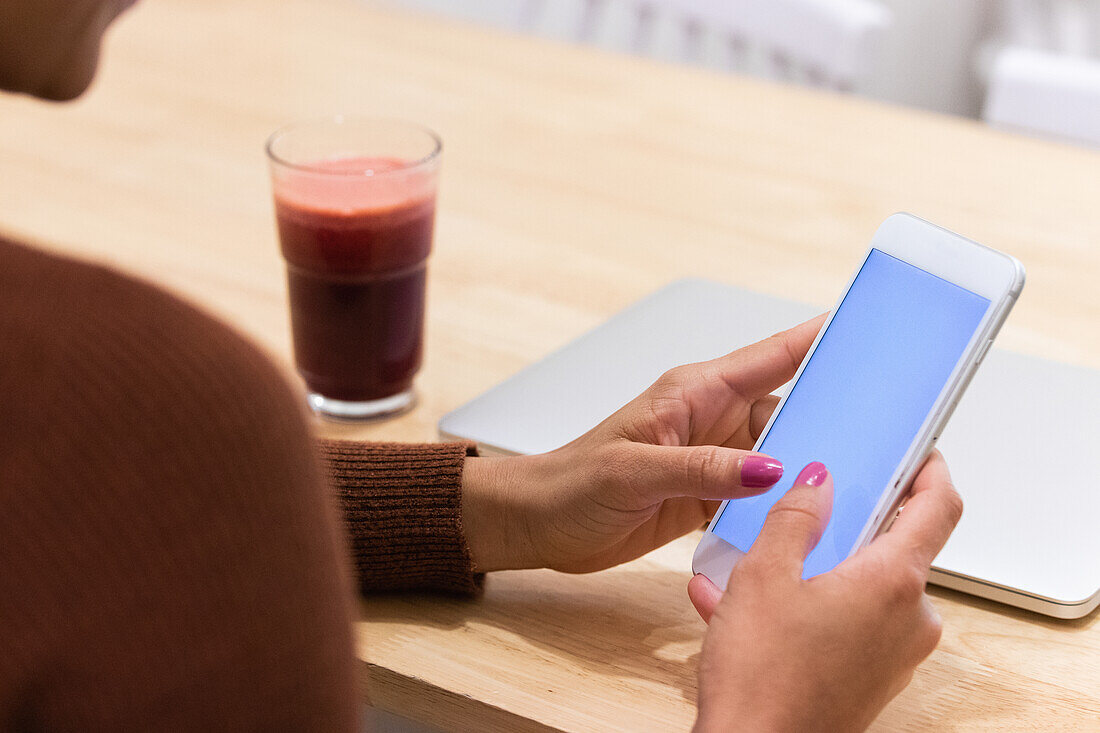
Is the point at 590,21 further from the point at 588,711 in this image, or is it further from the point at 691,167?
the point at 588,711

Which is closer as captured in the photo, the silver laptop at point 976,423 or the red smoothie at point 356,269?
the silver laptop at point 976,423

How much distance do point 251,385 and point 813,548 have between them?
30cm

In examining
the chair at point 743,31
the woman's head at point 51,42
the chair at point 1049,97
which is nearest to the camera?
the woman's head at point 51,42

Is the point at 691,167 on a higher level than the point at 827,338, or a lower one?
lower

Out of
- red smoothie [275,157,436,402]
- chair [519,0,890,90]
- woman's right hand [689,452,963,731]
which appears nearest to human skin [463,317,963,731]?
woman's right hand [689,452,963,731]

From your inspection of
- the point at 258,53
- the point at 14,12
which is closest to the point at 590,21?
the point at 258,53

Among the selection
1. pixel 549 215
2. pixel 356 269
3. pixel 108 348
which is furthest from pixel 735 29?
pixel 108 348

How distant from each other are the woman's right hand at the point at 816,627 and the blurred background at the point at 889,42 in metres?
1.38

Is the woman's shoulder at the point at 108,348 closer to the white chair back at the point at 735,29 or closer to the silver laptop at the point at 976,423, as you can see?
the silver laptop at the point at 976,423

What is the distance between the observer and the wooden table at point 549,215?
0.59 m

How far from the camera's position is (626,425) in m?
0.60

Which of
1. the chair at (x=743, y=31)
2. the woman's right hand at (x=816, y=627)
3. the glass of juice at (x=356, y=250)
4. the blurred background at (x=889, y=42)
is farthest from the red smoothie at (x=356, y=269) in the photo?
the chair at (x=743, y=31)

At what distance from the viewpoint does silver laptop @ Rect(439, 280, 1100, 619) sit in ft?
2.03

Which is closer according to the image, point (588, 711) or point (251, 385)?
point (251, 385)
